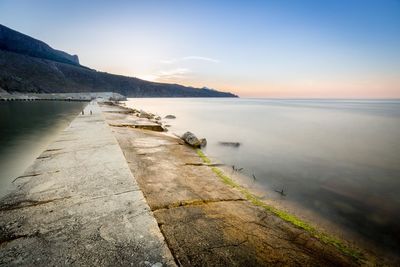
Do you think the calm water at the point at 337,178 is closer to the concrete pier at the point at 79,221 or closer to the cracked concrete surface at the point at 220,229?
the cracked concrete surface at the point at 220,229

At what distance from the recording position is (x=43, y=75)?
3794 inches

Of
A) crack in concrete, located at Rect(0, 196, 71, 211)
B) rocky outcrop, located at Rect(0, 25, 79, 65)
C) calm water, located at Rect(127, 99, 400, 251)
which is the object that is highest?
rocky outcrop, located at Rect(0, 25, 79, 65)

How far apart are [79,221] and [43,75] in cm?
11929

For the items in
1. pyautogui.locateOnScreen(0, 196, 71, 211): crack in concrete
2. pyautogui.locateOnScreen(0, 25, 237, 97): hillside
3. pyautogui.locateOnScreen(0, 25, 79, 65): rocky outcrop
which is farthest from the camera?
pyautogui.locateOnScreen(0, 25, 79, 65): rocky outcrop

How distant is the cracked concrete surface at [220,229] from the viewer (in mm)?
2840

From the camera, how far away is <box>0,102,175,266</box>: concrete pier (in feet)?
8.07

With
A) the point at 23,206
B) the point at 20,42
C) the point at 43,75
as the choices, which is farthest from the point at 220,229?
the point at 20,42

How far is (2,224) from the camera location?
3072 mm

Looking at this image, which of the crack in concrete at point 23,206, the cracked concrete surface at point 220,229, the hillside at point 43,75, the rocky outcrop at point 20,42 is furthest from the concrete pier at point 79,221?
the rocky outcrop at point 20,42

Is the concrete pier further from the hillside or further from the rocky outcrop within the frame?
the rocky outcrop

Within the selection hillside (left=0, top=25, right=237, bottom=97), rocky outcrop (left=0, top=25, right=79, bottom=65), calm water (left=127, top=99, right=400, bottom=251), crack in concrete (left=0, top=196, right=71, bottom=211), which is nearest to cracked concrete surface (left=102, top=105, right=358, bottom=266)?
crack in concrete (left=0, top=196, right=71, bottom=211)

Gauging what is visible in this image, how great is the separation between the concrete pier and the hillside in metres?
72.7

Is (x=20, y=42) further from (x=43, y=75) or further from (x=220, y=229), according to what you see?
(x=220, y=229)

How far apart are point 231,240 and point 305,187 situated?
214 inches
